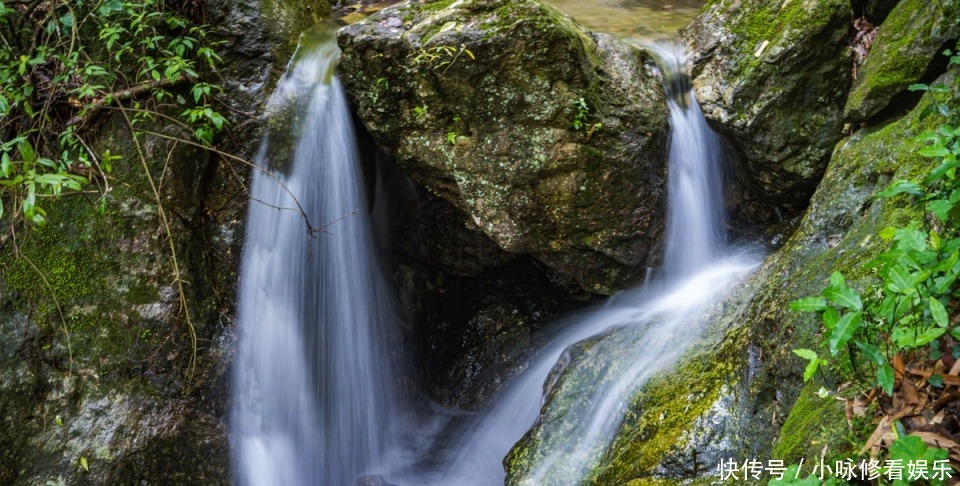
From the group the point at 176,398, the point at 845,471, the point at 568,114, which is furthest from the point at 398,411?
the point at 845,471

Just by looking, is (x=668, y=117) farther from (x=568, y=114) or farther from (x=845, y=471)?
(x=845, y=471)

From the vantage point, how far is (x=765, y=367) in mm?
3047

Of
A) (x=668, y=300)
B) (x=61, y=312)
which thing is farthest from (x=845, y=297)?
(x=61, y=312)

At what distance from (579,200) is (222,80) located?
2.64 metres

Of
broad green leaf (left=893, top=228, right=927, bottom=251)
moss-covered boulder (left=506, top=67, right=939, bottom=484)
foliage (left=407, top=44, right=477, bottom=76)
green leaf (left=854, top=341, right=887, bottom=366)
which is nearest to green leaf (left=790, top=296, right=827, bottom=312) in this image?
green leaf (left=854, top=341, right=887, bottom=366)

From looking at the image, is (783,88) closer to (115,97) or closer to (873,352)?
(873,352)

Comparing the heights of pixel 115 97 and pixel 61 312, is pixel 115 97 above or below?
above

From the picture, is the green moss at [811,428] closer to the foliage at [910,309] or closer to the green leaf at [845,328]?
the foliage at [910,309]

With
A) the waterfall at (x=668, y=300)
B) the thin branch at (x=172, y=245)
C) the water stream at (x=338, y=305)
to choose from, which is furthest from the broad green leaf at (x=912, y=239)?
the thin branch at (x=172, y=245)

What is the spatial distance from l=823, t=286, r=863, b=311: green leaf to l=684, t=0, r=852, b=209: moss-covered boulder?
113 inches

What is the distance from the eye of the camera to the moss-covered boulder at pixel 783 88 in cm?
432

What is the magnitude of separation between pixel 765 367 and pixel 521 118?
2.19 metres

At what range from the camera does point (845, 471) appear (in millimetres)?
1995

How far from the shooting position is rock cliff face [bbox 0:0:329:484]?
3.95 metres
